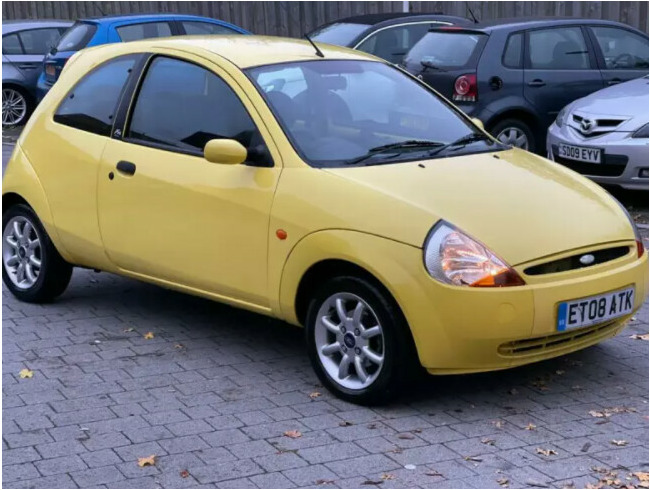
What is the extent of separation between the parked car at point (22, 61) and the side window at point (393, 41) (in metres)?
5.60

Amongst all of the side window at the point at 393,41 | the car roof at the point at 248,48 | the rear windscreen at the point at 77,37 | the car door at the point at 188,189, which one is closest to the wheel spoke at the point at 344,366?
the car door at the point at 188,189

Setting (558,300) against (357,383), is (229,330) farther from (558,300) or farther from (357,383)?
(558,300)

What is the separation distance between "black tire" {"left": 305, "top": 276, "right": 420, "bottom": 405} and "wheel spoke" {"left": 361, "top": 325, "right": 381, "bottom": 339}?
4cm

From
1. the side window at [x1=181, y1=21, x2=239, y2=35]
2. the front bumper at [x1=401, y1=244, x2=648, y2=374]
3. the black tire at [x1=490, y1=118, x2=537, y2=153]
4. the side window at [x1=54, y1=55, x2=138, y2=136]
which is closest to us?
the front bumper at [x1=401, y1=244, x2=648, y2=374]

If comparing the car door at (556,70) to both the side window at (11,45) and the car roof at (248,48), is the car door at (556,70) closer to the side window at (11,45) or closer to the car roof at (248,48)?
the car roof at (248,48)

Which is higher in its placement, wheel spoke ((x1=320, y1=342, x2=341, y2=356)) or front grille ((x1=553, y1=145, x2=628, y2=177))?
wheel spoke ((x1=320, y1=342, x2=341, y2=356))

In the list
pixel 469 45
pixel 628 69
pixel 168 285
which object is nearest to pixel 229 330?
pixel 168 285

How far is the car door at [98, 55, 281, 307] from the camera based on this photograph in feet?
→ 19.5

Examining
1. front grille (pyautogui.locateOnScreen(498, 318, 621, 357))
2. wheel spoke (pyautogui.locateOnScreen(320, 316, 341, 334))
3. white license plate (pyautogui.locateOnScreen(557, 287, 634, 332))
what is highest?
white license plate (pyautogui.locateOnScreen(557, 287, 634, 332))

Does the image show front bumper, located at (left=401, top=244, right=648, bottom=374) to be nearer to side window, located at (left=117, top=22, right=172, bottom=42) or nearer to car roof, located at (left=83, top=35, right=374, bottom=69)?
car roof, located at (left=83, top=35, right=374, bottom=69)

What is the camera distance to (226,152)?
5883mm

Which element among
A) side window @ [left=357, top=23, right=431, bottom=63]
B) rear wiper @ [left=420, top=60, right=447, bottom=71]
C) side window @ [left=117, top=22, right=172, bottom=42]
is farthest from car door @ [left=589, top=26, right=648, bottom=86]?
side window @ [left=117, top=22, right=172, bottom=42]

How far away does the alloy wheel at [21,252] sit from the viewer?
7.43 metres

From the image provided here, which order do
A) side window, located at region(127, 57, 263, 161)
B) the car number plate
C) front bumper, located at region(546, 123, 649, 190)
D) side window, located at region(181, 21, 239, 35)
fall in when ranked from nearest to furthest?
side window, located at region(127, 57, 263, 161)
front bumper, located at region(546, 123, 649, 190)
the car number plate
side window, located at region(181, 21, 239, 35)
